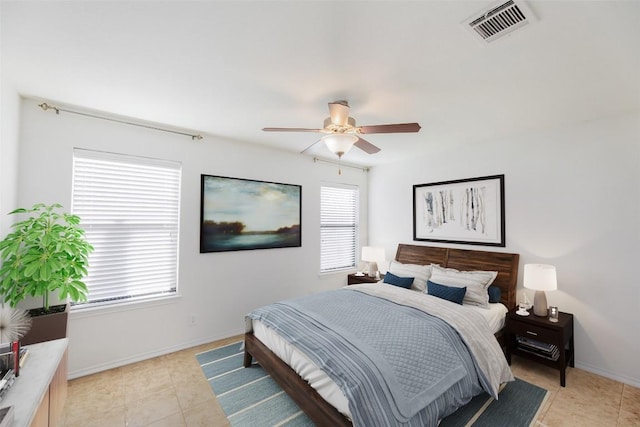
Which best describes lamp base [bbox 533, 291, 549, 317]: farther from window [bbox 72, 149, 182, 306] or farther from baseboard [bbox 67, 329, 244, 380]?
window [bbox 72, 149, 182, 306]

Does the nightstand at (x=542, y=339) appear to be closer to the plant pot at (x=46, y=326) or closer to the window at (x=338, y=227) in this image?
the window at (x=338, y=227)

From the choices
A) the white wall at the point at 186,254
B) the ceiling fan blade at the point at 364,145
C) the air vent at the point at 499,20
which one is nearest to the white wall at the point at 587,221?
the ceiling fan blade at the point at 364,145

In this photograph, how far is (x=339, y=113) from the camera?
2.09m

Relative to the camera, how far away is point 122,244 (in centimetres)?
285

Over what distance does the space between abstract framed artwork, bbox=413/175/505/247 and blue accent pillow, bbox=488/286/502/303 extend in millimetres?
585

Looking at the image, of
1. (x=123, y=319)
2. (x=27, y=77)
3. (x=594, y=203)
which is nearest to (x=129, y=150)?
(x=27, y=77)

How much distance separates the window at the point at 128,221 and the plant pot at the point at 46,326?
1.66 ft

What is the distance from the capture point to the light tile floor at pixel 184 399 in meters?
2.05

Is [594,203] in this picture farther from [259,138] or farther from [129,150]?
[129,150]

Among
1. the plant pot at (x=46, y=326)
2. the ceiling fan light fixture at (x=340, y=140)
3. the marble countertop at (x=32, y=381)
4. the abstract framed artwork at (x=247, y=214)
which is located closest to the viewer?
the marble countertop at (x=32, y=381)

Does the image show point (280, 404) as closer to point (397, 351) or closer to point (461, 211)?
point (397, 351)

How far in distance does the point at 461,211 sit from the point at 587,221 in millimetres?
1238

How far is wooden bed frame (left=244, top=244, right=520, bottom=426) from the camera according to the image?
5.92ft

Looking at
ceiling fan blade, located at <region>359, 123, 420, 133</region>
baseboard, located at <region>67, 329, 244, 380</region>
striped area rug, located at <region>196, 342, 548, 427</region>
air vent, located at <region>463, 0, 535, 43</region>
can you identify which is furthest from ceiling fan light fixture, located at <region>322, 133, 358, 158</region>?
baseboard, located at <region>67, 329, 244, 380</region>
